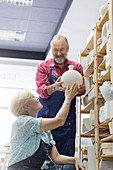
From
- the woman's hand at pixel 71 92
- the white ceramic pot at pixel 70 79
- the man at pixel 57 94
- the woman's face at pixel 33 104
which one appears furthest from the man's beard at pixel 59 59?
the woman's face at pixel 33 104

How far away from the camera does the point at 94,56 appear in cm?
286

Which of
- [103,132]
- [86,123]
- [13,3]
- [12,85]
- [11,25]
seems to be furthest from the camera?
[12,85]

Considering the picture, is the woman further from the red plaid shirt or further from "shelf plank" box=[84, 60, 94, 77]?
"shelf plank" box=[84, 60, 94, 77]

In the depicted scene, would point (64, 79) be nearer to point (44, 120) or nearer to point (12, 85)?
point (44, 120)

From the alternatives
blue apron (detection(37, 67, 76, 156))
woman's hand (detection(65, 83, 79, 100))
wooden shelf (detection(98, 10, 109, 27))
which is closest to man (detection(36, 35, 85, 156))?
blue apron (detection(37, 67, 76, 156))

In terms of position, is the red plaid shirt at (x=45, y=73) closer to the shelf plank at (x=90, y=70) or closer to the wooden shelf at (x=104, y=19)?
the shelf plank at (x=90, y=70)

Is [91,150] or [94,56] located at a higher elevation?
[94,56]

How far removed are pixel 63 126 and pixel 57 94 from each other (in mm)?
292

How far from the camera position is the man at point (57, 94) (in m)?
2.46

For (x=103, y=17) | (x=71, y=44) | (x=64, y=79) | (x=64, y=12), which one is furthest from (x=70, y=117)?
(x=71, y=44)

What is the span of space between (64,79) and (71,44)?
2991 millimetres

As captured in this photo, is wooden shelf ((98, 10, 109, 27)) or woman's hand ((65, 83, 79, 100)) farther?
wooden shelf ((98, 10, 109, 27))

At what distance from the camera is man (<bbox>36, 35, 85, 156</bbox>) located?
8.08 ft

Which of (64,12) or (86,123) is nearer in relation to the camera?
(86,123)
